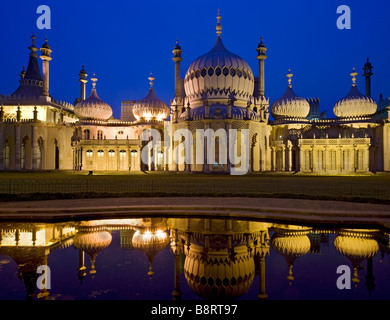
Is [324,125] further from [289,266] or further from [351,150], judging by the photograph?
[289,266]

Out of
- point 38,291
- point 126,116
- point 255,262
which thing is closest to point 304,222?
point 255,262

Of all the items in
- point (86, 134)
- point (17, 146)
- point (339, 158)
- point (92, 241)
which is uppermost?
point (86, 134)

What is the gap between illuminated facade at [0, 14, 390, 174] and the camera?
46.0 metres

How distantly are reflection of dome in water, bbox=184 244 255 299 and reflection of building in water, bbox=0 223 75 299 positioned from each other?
312cm

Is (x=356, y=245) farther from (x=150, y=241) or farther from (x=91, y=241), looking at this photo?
(x=91, y=241)

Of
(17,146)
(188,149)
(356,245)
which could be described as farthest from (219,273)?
(17,146)

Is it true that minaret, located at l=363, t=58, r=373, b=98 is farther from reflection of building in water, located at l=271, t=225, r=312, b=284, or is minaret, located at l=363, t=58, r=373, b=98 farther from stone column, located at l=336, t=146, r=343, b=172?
reflection of building in water, located at l=271, t=225, r=312, b=284

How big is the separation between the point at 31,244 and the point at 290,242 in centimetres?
802

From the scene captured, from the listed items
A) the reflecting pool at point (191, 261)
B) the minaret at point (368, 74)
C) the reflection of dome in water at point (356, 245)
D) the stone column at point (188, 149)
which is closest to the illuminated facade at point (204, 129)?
the stone column at point (188, 149)

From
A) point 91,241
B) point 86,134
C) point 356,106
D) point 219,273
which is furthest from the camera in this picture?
point 86,134

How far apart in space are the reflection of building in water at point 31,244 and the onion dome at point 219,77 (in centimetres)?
3931

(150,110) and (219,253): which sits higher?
(150,110)

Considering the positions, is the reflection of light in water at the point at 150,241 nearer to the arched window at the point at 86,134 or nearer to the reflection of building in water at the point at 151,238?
the reflection of building in water at the point at 151,238

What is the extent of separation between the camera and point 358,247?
9.55 metres
